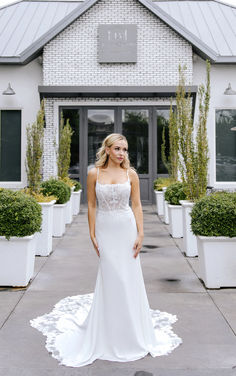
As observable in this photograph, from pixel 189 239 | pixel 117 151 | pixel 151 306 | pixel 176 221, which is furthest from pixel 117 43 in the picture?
pixel 117 151

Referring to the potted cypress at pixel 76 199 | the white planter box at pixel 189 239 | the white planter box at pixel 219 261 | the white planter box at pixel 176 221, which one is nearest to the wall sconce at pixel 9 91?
the potted cypress at pixel 76 199

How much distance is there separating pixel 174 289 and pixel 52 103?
36.6 ft

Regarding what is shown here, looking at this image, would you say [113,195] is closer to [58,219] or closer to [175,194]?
[175,194]

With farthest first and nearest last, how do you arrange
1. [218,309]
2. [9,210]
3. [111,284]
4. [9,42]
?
[9,42]
[9,210]
[218,309]
[111,284]

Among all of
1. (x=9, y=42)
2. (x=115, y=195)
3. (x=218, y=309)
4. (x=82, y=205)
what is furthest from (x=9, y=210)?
(x=9, y=42)

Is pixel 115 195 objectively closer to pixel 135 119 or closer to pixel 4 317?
pixel 4 317

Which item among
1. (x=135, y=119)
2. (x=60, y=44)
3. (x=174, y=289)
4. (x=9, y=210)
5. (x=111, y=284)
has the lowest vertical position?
(x=174, y=289)

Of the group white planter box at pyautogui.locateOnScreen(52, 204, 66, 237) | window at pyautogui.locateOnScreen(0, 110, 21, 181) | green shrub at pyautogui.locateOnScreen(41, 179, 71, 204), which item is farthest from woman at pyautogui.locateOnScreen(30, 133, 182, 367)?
window at pyautogui.locateOnScreen(0, 110, 21, 181)

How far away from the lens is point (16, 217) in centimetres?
585

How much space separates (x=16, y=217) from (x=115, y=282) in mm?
2345

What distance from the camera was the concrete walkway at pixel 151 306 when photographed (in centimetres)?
358

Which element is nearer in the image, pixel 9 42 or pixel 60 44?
pixel 60 44

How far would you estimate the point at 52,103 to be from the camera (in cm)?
1573

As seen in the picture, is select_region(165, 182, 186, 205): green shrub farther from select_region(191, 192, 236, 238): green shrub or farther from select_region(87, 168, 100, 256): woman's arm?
select_region(87, 168, 100, 256): woman's arm
